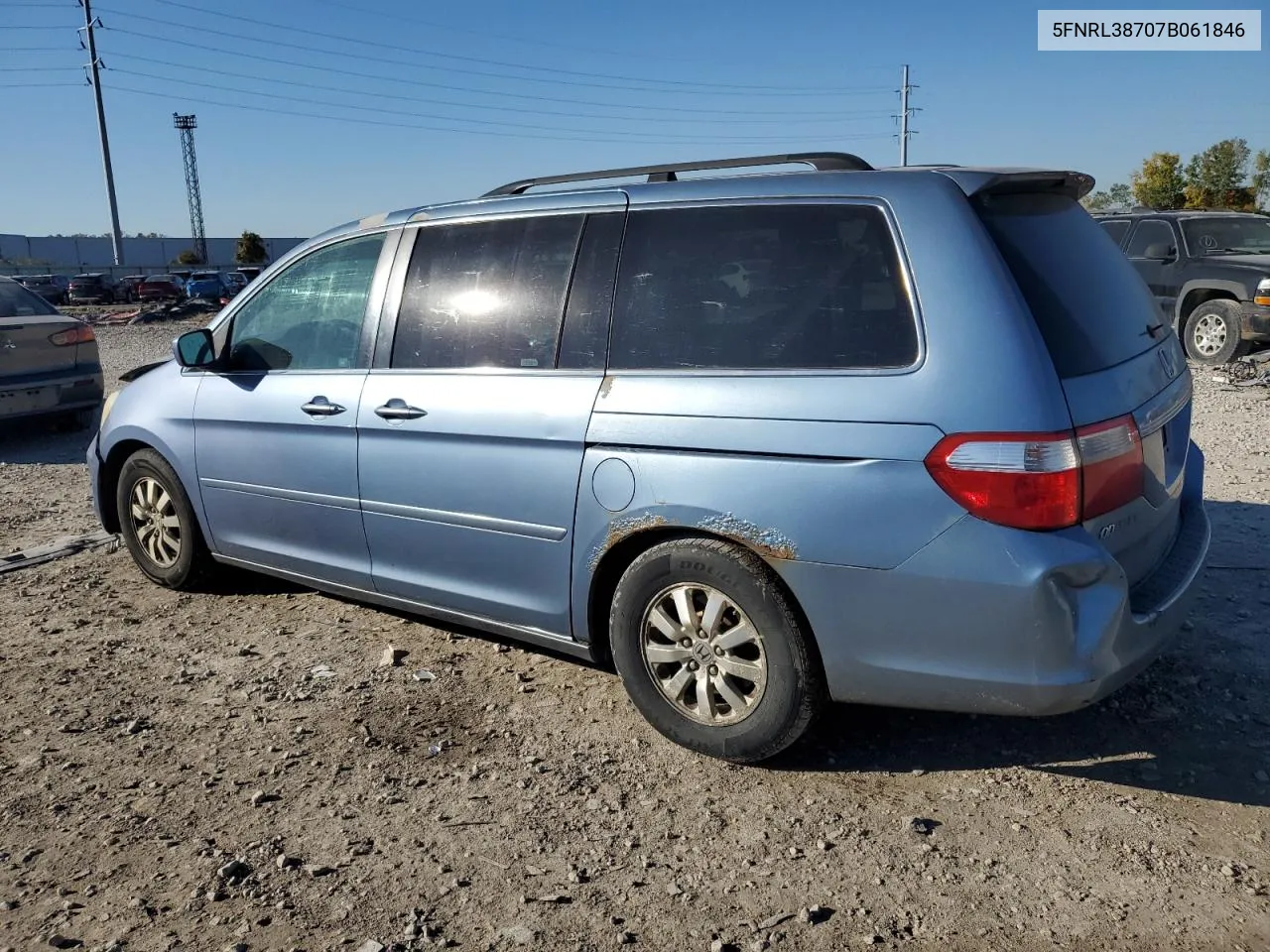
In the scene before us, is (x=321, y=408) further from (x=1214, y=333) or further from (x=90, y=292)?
(x=90, y=292)

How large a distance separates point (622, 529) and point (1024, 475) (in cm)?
131

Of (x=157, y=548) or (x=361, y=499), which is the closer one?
(x=361, y=499)

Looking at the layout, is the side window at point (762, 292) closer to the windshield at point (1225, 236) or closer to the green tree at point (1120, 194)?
the windshield at point (1225, 236)

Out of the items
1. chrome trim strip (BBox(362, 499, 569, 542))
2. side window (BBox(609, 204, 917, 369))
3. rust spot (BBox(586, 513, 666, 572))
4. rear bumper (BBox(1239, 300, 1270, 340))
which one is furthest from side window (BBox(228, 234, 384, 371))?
rear bumper (BBox(1239, 300, 1270, 340))

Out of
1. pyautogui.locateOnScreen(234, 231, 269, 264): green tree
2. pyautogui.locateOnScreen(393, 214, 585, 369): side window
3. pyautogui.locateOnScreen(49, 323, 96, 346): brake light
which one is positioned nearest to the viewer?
pyautogui.locateOnScreen(393, 214, 585, 369): side window

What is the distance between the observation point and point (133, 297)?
43719 mm

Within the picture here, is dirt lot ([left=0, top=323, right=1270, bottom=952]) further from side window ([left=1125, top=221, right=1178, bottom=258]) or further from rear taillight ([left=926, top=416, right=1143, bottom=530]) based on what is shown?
side window ([left=1125, top=221, right=1178, bottom=258])

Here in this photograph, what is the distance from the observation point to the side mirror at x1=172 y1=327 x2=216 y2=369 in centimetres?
500

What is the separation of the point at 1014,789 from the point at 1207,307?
11.5m

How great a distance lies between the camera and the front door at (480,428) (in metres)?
3.77

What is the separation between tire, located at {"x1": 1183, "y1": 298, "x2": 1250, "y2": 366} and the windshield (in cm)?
74

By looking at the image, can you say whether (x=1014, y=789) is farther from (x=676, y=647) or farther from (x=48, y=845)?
(x=48, y=845)

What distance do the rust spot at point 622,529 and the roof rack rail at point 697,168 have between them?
50.2 inches

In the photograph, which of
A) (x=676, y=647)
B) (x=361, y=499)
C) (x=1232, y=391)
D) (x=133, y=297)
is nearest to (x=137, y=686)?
(x=361, y=499)
